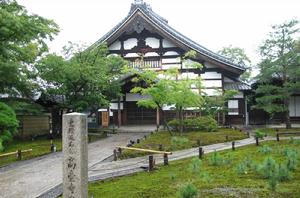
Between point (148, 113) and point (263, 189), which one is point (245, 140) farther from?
point (148, 113)

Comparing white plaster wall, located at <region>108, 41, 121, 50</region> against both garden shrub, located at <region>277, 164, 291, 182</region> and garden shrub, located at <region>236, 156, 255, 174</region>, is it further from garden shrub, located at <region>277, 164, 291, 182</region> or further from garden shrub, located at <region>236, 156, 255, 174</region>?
garden shrub, located at <region>277, 164, 291, 182</region>

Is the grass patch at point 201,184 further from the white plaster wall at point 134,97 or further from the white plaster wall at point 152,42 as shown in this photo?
the white plaster wall at point 152,42

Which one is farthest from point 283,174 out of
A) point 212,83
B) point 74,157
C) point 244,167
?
point 212,83

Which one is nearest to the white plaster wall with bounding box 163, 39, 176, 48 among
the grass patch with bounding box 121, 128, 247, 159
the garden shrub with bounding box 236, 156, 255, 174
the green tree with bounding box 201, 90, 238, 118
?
the green tree with bounding box 201, 90, 238, 118

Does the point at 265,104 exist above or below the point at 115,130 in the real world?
above

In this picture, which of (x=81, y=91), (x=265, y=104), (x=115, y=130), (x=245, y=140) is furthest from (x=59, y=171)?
(x=265, y=104)

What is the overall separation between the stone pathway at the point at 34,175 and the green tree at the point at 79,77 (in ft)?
18.8

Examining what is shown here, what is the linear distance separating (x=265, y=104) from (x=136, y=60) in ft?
35.9

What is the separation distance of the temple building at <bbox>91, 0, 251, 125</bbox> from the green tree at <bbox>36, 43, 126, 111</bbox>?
3.87 metres

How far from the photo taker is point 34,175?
1267 cm

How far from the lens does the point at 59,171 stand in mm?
13250

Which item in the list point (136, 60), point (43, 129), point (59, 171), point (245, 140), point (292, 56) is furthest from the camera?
point (136, 60)

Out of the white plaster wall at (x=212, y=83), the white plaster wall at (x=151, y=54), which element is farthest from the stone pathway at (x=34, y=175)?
the white plaster wall at (x=151, y=54)

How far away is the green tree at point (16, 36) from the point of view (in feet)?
48.8
